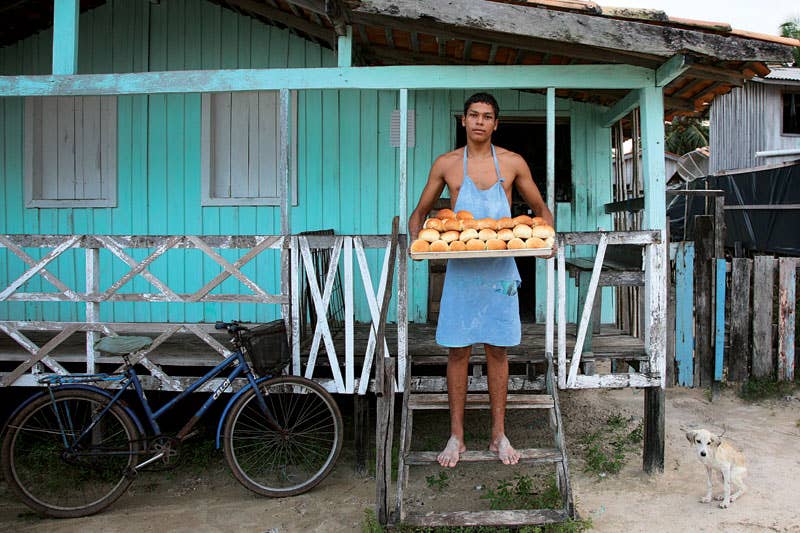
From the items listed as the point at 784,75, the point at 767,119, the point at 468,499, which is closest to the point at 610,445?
the point at 468,499

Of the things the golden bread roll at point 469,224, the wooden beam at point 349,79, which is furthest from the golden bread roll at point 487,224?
the wooden beam at point 349,79

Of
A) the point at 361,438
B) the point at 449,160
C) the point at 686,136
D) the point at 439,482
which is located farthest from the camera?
the point at 686,136

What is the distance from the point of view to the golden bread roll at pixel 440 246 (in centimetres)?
370

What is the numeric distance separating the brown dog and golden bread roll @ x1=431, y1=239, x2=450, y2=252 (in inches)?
92.2

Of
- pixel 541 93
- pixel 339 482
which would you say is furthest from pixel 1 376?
pixel 541 93

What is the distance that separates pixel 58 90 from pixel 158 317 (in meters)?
2.85

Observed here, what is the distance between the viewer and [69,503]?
4703mm

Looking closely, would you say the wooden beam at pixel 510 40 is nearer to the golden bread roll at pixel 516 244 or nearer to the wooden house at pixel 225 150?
the wooden house at pixel 225 150

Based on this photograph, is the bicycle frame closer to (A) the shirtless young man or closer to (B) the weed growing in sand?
(B) the weed growing in sand

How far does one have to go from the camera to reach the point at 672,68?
4.60 meters

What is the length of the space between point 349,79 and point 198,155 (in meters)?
2.79

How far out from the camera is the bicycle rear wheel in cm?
452

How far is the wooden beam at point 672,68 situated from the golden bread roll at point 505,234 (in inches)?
75.4

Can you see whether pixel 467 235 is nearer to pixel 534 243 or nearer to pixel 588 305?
pixel 534 243
